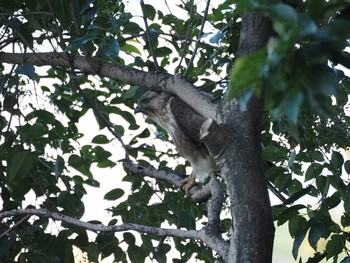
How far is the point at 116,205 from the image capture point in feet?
10.1

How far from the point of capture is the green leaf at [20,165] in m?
2.77

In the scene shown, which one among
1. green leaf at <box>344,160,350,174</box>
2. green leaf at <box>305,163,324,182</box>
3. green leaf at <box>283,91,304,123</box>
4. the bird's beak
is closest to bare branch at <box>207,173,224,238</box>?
green leaf at <box>305,163,324,182</box>

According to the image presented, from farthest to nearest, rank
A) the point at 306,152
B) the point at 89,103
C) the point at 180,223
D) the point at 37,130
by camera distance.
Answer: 1. the point at 89,103
2. the point at 180,223
3. the point at 37,130
4. the point at 306,152

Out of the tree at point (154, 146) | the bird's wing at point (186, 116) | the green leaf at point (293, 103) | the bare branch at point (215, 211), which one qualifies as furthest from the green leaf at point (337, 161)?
the green leaf at point (293, 103)

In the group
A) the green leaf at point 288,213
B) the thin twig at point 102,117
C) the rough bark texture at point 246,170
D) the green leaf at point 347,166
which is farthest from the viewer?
the thin twig at point 102,117

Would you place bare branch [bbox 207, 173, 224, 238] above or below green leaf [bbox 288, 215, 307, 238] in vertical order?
below

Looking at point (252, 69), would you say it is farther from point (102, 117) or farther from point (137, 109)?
point (137, 109)

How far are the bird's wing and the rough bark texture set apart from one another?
4.34 feet

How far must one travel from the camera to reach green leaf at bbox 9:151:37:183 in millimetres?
2768

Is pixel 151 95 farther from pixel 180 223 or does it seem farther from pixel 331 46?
pixel 331 46

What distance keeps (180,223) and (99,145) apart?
0.64 m

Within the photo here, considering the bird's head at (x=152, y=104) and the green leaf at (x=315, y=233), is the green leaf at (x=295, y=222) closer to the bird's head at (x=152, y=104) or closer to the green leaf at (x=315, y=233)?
the green leaf at (x=315, y=233)

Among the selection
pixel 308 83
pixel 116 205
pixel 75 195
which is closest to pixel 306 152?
pixel 116 205

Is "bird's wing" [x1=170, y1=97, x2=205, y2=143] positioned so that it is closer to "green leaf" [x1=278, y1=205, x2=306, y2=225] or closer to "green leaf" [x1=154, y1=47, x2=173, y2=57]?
"green leaf" [x1=154, y1=47, x2=173, y2=57]
